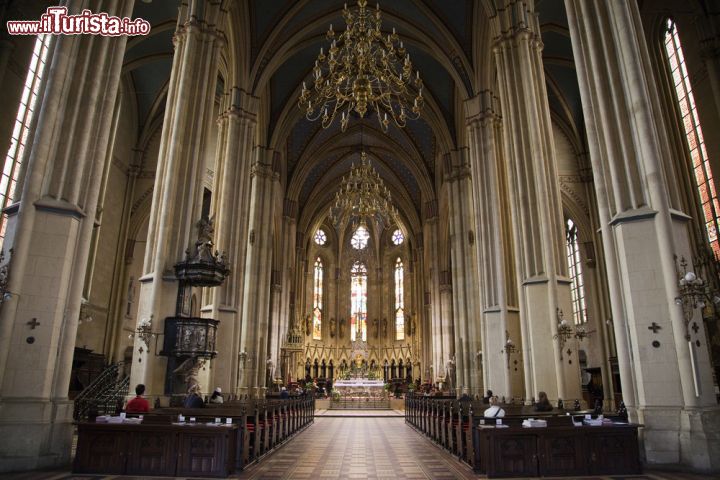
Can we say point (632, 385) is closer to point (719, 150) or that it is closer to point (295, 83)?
point (719, 150)

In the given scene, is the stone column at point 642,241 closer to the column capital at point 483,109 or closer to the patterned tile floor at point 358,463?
the patterned tile floor at point 358,463

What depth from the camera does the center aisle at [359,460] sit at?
7188 millimetres

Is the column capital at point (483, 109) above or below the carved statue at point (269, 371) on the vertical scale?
above

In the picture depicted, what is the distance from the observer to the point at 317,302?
43.6 meters

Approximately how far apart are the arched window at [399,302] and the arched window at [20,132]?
32.4 meters

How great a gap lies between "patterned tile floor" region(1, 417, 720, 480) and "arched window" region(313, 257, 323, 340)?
1210 inches

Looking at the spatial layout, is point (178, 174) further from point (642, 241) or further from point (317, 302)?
point (317, 302)

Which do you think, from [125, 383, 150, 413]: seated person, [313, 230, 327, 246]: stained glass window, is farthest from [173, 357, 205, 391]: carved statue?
[313, 230, 327, 246]: stained glass window

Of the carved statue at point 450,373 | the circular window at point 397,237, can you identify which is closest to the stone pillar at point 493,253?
the carved statue at point 450,373

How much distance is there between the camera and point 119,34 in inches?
349

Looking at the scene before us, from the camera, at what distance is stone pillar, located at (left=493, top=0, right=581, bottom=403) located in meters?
12.1

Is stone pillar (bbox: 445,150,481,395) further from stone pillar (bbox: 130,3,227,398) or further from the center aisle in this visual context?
stone pillar (bbox: 130,3,227,398)

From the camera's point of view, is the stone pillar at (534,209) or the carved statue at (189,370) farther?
the stone pillar at (534,209)

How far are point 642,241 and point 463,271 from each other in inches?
617
